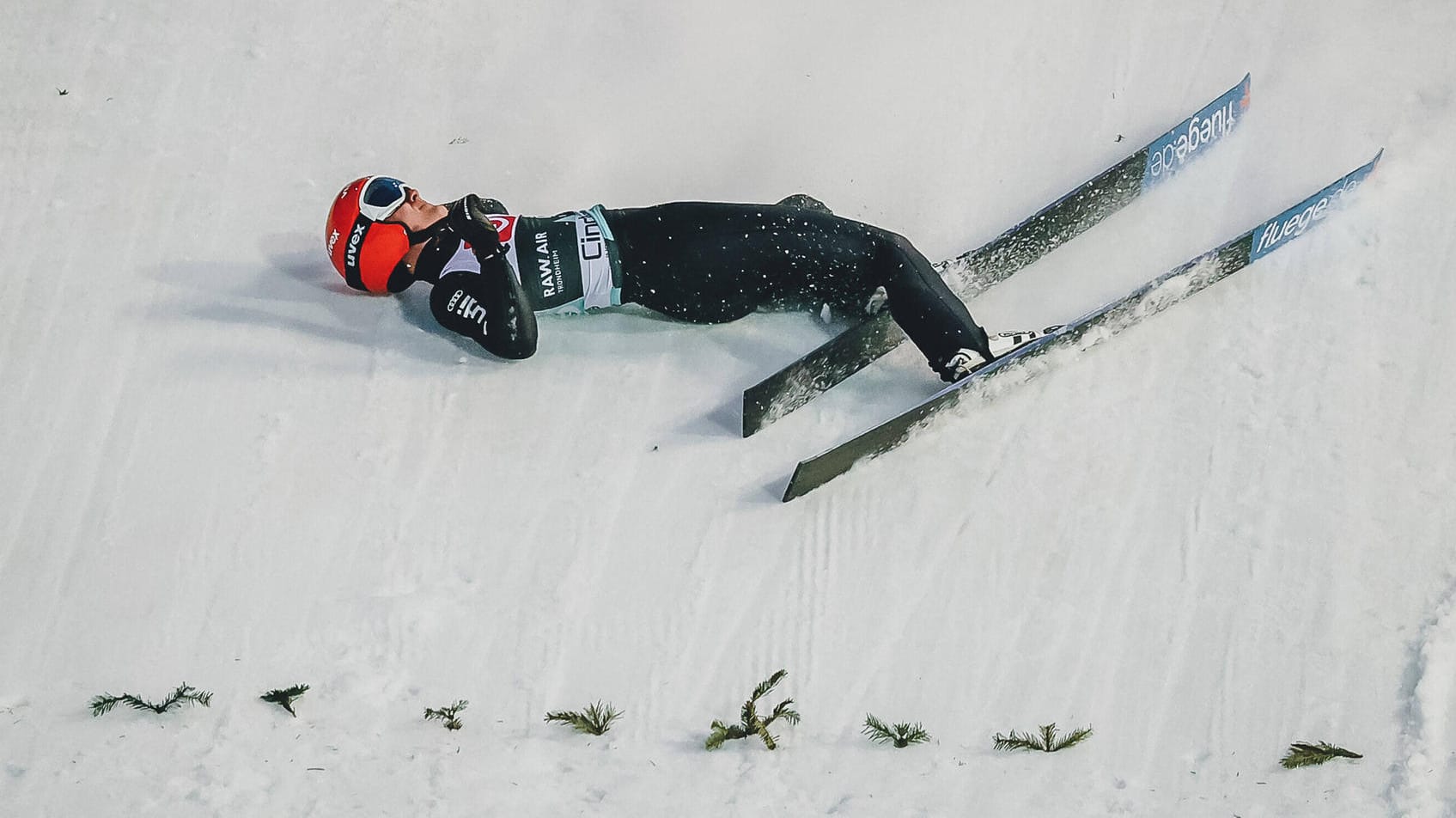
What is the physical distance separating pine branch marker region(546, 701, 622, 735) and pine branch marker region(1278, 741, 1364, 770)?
194 cm

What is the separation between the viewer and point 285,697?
441 cm

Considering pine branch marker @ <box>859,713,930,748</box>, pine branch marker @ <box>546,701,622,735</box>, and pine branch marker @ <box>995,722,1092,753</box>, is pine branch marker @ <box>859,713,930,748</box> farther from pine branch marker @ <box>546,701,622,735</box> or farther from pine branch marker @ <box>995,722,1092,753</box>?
pine branch marker @ <box>546,701,622,735</box>

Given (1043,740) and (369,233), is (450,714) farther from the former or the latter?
(369,233)

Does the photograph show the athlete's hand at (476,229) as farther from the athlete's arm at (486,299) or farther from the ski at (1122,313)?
the ski at (1122,313)

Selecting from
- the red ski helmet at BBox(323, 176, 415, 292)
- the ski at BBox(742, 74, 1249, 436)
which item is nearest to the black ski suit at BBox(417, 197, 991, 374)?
the red ski helmet at BBox(323, 176, 415, 292)

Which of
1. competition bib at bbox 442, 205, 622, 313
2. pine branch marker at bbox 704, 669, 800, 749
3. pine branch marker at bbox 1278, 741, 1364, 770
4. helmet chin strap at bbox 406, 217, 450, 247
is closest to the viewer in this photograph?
pine branch marker at bbox 1278, 741, 1364, 770

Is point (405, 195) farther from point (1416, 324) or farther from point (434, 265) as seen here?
point (1416, 324)

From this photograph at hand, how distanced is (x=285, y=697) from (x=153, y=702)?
1.39 ft

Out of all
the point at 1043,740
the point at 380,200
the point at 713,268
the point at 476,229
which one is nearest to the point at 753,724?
the point at 1043,740

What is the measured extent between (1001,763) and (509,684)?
4.89 feet

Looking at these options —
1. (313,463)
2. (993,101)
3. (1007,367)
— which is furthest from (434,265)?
(993,101)

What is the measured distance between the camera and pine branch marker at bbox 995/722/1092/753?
4230 millimetres

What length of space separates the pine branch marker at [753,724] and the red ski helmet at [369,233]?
2.29m

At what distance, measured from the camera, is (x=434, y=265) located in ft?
18.1
